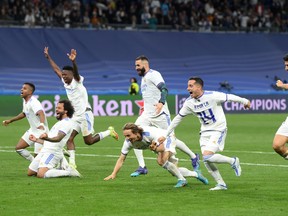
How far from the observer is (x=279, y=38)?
5662 cm

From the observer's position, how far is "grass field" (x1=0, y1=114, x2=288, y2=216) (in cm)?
1273

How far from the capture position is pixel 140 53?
51.5 meters

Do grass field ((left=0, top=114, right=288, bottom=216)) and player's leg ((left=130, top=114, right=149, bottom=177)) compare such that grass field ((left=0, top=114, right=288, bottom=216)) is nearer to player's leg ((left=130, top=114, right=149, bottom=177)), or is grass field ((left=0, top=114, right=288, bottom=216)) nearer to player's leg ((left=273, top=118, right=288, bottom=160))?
player's leg ((left=130, top=114, right=149, bottom=177))

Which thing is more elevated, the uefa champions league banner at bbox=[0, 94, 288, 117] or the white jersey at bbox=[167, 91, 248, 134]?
the white jersey at bbox=[167, 91, 248, 134]

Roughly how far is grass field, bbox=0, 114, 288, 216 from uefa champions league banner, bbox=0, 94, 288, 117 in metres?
16.4

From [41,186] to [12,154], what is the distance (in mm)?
7777

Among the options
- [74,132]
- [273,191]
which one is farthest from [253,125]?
[273,191]

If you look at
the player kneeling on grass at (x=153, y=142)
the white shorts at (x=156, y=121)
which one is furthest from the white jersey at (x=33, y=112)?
the player kneeling on grass at (x=153, y=142)

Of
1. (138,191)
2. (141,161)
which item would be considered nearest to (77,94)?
(141,161)

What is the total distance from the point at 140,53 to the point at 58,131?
114 feet

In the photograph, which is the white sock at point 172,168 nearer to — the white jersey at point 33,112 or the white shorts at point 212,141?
the white shorts at point 212,141

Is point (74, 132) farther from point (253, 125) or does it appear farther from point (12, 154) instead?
point (253, 125)

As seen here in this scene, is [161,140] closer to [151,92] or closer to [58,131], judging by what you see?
[58,131]

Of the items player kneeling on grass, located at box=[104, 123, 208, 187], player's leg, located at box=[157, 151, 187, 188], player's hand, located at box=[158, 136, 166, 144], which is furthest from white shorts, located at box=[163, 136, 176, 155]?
player's hand, located at box=[158, 136, 166, 144]
